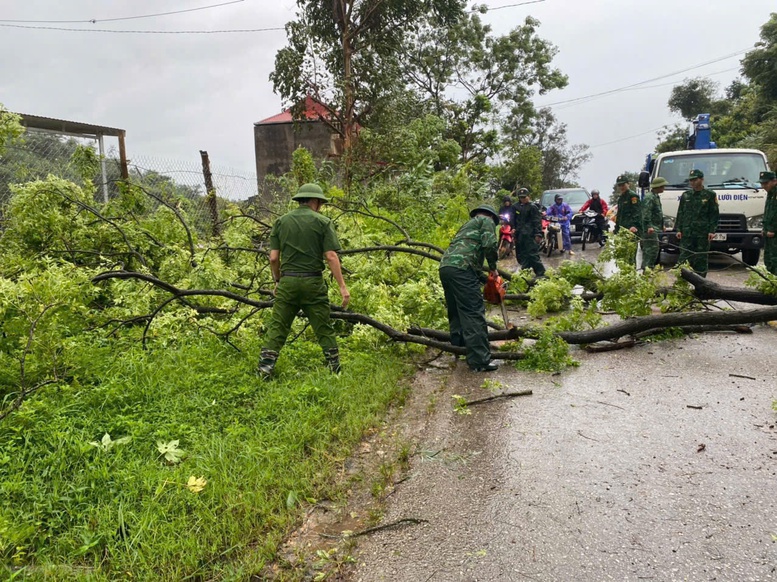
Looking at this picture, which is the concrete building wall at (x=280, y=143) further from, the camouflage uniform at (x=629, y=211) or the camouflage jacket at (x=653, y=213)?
the camouflage jacket at (x=653, y=213)

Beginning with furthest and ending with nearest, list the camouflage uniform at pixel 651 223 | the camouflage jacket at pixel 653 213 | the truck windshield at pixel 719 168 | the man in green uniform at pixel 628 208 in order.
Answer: the truck windshield at pixel 719 168 → the man in green uniform at pixel 628 208 → the camouflage jacket at pixel 653 213 → the camouflage uniform at pixel 651 223

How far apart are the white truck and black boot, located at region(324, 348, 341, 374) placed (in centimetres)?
691

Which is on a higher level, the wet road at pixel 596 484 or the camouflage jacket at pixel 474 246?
the camouflage jacket at pixel 474 246

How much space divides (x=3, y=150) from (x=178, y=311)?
9.51 feet

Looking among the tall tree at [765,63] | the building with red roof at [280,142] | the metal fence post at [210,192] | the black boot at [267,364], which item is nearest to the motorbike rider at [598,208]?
the metal fence post at [210,192]

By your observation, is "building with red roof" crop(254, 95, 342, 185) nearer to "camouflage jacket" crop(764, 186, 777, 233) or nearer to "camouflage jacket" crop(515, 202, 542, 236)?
"camouflage jacket" crop(515, 202, 542, 236)

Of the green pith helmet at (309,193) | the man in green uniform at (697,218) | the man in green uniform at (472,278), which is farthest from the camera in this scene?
the man in green uniform at (697,218)

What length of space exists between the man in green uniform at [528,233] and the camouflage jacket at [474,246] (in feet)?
14.7

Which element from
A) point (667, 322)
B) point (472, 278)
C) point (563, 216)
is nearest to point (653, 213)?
point (667, 322)

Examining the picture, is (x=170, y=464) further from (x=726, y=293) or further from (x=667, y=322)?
(x=726, y=293)

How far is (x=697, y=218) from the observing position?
27.5 ft

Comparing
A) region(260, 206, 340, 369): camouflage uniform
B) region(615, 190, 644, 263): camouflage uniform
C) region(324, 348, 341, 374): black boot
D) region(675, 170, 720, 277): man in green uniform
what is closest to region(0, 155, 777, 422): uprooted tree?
region(324, 348, 341, 374): black boot

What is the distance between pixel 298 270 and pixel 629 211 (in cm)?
723

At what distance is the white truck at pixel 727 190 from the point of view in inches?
387
